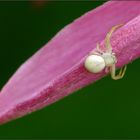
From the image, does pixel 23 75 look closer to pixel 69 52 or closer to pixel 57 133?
pixel 69 52

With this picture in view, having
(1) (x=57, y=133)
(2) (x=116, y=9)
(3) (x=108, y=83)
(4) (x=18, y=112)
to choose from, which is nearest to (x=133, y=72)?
(3) (x=108, y=83)

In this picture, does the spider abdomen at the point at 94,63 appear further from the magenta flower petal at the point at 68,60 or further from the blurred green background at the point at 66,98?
the blurred green background at the point at 66,98

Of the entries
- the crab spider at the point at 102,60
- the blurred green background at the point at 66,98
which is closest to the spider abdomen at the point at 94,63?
the crab spider at the point at 102,60

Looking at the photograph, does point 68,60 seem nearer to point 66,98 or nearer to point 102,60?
point 102,60

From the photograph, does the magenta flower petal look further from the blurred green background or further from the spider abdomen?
the blurred green background

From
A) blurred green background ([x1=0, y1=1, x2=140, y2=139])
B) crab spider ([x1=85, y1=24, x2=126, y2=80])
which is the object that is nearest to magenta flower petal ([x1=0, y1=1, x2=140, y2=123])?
crab spider ([x1=85, y1=24, x2=126, y2=80])

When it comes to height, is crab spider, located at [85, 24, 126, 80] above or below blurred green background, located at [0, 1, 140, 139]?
below
